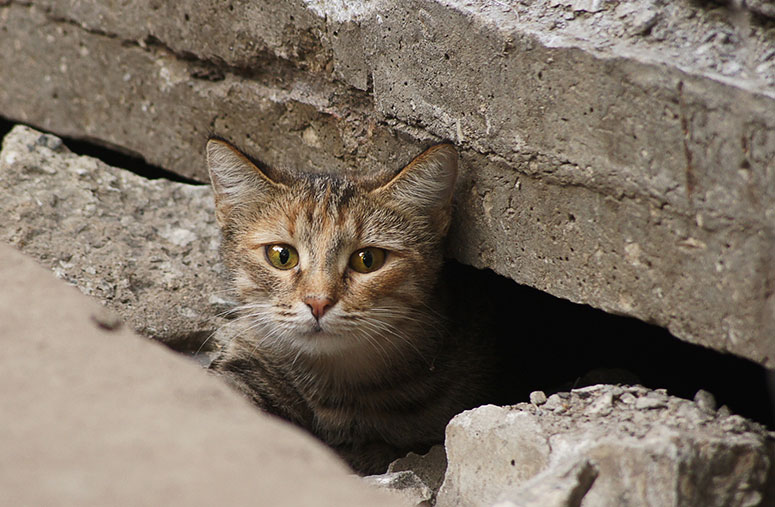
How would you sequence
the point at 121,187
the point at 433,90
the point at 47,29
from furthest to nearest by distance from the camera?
1. the point at 47,29
2. the point at 121,187
3. the point at 433,90

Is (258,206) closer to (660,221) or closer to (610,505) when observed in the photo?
(660,221)

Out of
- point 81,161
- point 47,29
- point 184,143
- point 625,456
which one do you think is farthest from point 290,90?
point 625,456

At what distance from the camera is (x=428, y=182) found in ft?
10.4

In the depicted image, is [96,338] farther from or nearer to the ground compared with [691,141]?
nearer to the ground

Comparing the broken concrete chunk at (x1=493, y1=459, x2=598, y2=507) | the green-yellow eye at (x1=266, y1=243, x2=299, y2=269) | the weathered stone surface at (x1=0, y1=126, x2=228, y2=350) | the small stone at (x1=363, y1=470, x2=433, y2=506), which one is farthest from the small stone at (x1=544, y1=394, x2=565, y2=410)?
the weathered stone surface at (x1=0, y1=126, x2=228, y2=350)

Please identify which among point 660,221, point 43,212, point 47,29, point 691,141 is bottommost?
point 43,212

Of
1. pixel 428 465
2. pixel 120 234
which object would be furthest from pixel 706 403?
pixel 120 234

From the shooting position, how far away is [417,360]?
3.49m

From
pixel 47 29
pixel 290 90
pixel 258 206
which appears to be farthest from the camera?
pixel 47 29

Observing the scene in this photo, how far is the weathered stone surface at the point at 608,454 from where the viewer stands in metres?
2.09

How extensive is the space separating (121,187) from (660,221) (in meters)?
2.75

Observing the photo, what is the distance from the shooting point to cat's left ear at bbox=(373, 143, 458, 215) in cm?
305

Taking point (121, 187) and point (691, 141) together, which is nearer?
point (691, 141)

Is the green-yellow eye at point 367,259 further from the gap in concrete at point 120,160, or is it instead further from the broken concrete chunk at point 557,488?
the gap in concrete at point 120,160
